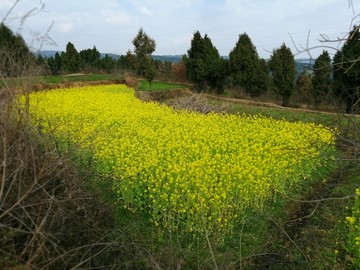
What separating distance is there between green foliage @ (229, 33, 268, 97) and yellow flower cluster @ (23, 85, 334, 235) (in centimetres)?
1924

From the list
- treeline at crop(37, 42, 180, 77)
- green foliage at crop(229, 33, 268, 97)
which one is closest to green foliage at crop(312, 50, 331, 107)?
green foliage at crop(229, 33, 268, 97)

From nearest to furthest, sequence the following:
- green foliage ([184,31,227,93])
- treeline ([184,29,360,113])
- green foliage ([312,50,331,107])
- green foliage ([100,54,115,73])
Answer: green foliage ([312,50,331,107])
treeline ([184,29,360,113])
green foliage ([184,31,227,93])
green foliage ([100,54,115,73])

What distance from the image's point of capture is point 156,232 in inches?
282

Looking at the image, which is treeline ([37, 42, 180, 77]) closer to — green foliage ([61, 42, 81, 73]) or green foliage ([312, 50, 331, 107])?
green foliage ([61, 42, 81, 73])

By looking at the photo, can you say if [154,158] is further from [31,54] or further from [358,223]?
[31,54]

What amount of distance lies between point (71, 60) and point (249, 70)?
24600mm

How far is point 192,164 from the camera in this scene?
8.51 meters

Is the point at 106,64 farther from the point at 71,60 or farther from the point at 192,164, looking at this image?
the point at 192,164

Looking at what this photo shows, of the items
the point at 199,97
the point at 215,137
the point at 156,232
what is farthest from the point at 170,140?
the point at 199,97

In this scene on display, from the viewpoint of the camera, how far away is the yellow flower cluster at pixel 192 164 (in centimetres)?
743

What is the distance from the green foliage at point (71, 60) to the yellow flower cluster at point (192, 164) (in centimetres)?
3408

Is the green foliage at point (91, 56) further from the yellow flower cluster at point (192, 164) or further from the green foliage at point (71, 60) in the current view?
the yellow flower cluster at point (192, 164)

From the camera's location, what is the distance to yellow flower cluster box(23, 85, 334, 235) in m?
7.43

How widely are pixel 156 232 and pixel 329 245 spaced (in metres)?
3.19
